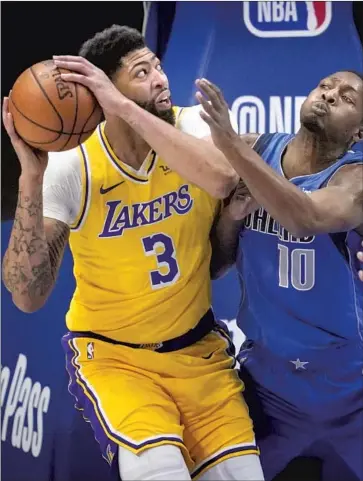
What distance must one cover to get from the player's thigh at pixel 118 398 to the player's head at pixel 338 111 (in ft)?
2.57

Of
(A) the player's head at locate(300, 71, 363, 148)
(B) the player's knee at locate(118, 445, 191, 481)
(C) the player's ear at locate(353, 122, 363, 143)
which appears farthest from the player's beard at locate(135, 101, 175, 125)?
(B) the player's knee at locate(118, 445, 191, 481)

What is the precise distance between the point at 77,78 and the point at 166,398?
0.81 meters

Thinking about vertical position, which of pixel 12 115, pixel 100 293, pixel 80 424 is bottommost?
pixel 80 424

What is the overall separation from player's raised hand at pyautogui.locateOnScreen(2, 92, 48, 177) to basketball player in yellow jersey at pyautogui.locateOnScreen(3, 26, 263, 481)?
0.17 ft

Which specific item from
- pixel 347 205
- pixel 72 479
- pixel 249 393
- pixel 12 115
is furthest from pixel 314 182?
pixel 72 479

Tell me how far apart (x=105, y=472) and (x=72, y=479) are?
0.11 m

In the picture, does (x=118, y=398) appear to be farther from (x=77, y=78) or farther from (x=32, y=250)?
(x=77, y=78)

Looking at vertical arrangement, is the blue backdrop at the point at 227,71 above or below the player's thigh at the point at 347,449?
above

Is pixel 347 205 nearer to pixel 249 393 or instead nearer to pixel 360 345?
pixel 360 345

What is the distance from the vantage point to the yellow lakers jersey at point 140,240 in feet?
6.39

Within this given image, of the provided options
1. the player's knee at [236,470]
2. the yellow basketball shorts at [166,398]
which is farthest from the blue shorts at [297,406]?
the player's knee at [236,470]

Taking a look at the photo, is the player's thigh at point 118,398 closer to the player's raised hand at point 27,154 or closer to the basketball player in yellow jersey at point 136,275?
the basketball player in yellow jersey at point 136,275

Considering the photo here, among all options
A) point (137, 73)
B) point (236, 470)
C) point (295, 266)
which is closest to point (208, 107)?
point (137, 73)

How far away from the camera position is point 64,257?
2125mm
